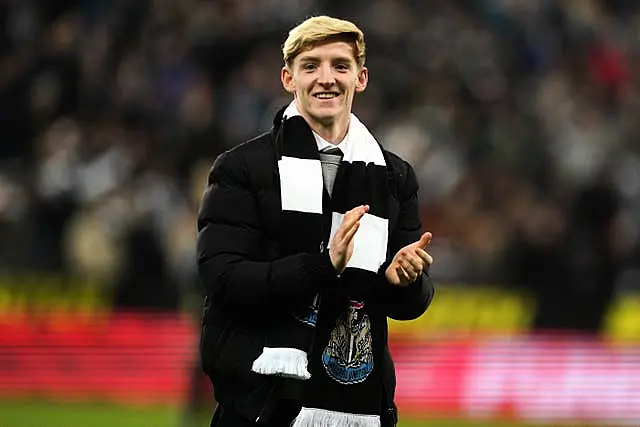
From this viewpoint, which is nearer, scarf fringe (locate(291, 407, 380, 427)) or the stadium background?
scarf fringe (locate(291, 407, 380, 427))

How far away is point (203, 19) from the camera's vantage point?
1639cm

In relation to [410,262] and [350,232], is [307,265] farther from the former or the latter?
[410,262]

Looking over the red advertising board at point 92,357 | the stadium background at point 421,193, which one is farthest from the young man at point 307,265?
the red advertising board at point 92,357

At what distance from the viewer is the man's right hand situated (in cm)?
466

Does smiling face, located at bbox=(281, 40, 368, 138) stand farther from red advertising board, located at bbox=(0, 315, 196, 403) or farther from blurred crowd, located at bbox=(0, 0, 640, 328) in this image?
blurred crowd, located at bbox=(0, 0, 640, 328)

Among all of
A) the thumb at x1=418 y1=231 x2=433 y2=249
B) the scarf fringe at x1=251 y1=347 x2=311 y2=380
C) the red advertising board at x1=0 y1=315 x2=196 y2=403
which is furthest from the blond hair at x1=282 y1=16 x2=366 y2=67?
the red advertising board at x1=0 y1=315 x2=196 y2=403

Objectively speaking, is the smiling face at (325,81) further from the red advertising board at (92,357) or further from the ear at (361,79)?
the red advertising board at (92,357)

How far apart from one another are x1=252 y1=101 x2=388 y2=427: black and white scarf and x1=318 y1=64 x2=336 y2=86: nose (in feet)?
0.47

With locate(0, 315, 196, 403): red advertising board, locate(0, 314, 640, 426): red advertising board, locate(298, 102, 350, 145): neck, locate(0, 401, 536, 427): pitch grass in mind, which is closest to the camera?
locate(298, 102, 350, 145): neck

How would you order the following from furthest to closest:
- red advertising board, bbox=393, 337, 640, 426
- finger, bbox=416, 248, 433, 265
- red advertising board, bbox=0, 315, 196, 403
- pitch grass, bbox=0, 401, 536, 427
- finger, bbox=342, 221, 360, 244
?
1. red advertising board, bbox=0, 315, 196, 403
2. red advertising board, bbox=393, 337, 640, 426
3. pitch grass, bbox=0, 401, 536, 427
4. finger, bbox=416, 248, 433, 265
5. finger, bbox=342, 221, 360, 244

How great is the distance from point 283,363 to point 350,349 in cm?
24

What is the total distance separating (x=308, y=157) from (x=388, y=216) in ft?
1.01

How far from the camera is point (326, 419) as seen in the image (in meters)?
4.83

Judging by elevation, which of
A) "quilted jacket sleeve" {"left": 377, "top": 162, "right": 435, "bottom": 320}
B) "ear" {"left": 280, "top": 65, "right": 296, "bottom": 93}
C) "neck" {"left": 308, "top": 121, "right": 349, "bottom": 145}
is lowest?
"quilted jacket sleeve" {"left": 377, "top": 162, "right": 435, "bottom": 320}
